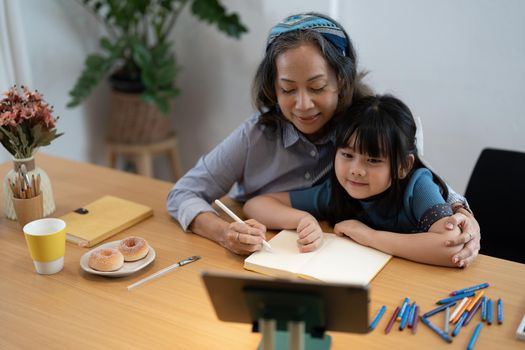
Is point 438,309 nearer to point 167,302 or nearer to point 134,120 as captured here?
point 167,302

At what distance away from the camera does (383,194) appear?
58.5 inches

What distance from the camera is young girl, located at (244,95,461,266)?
54.2 inches

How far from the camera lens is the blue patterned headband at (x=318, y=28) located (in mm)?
1540

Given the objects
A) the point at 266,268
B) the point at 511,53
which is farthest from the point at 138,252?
the point at 511,53

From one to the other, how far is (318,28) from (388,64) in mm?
1220

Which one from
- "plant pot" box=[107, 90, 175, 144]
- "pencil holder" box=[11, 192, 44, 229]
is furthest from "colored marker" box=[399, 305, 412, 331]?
"plant pot" box=[107, 90, 175, 144]

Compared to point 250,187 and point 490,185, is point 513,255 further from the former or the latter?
point 250,187

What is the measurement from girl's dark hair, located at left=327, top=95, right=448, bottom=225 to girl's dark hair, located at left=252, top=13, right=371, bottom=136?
0.21 ft

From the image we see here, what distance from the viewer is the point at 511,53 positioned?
2.39 m

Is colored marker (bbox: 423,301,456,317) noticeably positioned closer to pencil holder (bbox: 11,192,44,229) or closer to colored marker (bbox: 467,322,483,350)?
colored marker (bbox: 467,322,483,350)

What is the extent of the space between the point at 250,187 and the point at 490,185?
0.73 m

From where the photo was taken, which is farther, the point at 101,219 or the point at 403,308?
the point at 101,219

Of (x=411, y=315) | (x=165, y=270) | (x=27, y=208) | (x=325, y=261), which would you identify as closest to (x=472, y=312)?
(x=411, y=315)

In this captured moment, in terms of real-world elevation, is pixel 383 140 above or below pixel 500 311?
above
